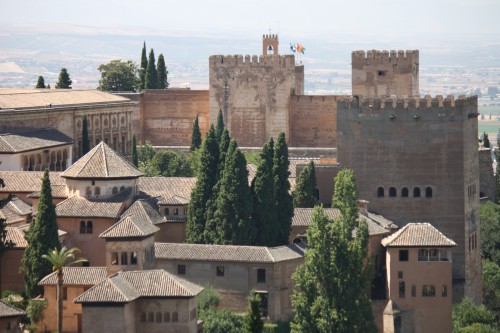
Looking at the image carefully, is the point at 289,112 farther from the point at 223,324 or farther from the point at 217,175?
the point at 223,324

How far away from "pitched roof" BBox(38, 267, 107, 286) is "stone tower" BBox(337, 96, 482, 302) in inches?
513

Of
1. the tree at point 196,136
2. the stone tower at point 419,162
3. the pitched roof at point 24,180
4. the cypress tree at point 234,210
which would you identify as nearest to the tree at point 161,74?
the tree at point 196,136

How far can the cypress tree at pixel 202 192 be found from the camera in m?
53.8

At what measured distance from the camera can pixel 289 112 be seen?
80812mm

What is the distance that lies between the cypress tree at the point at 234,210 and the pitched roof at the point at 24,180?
19.7 feet

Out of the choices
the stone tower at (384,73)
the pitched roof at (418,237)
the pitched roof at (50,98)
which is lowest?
the pitched roof at (418,237)

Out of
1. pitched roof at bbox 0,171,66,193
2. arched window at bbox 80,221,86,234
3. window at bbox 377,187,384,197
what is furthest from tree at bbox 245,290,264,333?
window at bbox 377,187,384,197

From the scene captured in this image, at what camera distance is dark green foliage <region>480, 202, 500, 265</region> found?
68750 millimetres

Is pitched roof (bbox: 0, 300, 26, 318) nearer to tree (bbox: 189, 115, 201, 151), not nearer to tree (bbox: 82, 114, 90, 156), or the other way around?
tree (bbox: 82, 114, 90, 156)

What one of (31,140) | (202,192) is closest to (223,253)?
(202,192)

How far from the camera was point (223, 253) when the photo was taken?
2026 inches

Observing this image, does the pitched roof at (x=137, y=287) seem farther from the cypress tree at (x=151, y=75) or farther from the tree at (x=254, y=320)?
the cypress tree at (x=151, y=75)

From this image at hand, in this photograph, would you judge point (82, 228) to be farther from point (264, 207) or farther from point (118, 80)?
point (118, 80)

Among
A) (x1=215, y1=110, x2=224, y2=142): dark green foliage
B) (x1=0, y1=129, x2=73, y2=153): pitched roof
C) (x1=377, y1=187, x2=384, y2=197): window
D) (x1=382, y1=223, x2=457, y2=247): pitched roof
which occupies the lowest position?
(x1=382, y1=223, x2=457, y2=247): pitched roof
